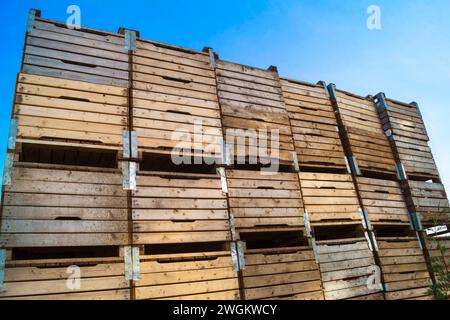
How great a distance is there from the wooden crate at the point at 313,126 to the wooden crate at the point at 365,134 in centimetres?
38

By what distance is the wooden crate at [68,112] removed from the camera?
4.29 metres

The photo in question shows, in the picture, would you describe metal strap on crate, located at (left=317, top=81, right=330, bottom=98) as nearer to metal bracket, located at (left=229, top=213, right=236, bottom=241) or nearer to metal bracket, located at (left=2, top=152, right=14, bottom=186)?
metal bracket, located at (left=229, top=213, right=236, bottom=241)

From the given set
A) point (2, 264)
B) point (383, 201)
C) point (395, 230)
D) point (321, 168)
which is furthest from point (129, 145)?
point (395, 230)

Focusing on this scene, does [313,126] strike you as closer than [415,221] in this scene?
Yes

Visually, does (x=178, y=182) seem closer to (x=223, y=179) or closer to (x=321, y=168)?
(x=223, y=179)

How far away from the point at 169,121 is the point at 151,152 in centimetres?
65

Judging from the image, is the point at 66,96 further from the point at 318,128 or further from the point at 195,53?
the point at 318,128

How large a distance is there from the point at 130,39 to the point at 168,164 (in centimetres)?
223

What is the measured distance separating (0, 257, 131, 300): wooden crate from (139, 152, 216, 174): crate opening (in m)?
1.69

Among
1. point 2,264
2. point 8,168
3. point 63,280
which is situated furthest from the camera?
point 8,168

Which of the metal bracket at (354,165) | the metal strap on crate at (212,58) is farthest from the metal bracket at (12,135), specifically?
the metal bracket at (354,165)

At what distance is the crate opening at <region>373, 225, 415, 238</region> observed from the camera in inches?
279

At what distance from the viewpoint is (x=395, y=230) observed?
26.8 ft

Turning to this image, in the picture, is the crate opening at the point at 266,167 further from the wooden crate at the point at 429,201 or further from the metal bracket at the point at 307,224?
the wooden crate at the point at 429,201
